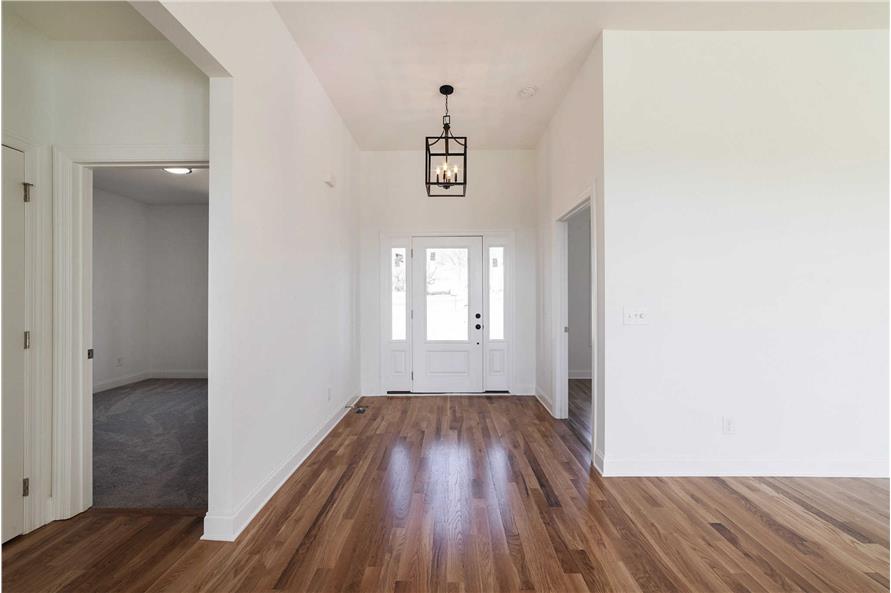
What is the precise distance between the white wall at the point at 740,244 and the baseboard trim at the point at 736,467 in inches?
0.5

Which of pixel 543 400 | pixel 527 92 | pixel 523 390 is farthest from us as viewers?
pixel 523 390

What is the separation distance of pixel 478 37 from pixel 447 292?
2.94 m

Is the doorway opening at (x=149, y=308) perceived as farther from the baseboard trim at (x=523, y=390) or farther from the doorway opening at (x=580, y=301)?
the doorway opening at (x=580, y=301)

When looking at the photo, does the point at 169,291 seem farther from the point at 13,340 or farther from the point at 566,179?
the point at 566,179

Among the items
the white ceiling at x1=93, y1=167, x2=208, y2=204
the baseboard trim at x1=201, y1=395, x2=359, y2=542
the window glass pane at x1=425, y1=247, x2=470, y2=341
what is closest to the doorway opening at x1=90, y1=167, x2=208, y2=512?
the white ceiling at x1=93, y1=167, x2=208, y2=204

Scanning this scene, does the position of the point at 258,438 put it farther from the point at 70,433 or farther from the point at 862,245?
the point at 862,245

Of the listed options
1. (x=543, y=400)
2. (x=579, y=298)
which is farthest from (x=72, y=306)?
(x=579, y=298)

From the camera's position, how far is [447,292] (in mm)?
5219

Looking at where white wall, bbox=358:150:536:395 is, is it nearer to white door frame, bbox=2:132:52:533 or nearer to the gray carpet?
the gray carpet

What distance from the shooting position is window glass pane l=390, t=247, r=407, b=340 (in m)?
5.23

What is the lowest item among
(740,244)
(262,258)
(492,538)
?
(492,538)

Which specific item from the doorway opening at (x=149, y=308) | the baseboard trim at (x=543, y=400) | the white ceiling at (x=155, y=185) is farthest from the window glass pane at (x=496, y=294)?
the white ceiling at (x=155, y=185)

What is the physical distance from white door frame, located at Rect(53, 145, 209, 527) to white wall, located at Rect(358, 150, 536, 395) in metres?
2.88

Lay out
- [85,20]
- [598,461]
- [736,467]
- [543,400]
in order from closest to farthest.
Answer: [85,20] < [736,467] < [598,461] < [543,400]
